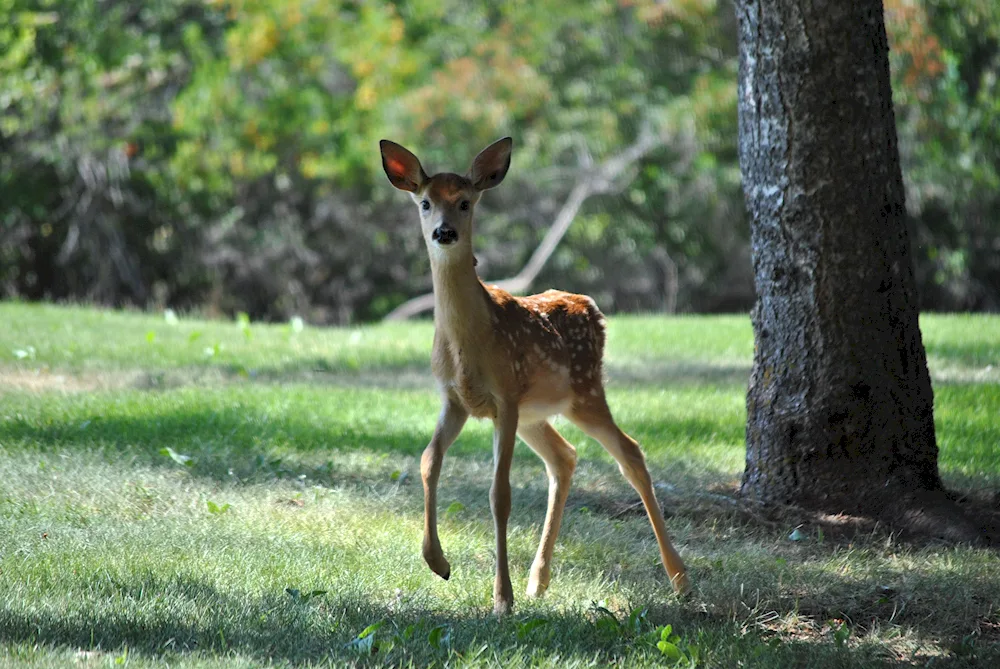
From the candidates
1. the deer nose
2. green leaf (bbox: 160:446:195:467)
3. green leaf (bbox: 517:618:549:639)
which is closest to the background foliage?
green leaf (bbox: 160:446:195:467)

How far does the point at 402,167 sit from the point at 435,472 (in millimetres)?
1294

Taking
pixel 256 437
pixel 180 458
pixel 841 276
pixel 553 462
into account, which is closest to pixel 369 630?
pixel 553 462

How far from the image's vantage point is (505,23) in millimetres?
20875

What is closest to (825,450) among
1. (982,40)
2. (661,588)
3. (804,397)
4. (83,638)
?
(804,397)

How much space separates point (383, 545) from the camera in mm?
6051

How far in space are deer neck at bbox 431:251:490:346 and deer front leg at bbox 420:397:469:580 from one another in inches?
11.1

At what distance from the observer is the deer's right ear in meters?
5.63

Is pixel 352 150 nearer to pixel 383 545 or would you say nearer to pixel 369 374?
pixel 369 374

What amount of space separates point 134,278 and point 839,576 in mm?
16029

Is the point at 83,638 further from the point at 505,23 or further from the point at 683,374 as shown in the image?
the point at 505,23

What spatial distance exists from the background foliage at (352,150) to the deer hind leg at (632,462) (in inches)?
522

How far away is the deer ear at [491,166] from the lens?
5.72 m

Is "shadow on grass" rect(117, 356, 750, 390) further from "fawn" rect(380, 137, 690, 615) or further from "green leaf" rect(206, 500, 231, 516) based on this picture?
"fawn" rect(380, 137, 690, 615)

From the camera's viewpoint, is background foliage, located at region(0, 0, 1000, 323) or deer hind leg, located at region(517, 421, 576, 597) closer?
deer hind leg, located at region(517, 421, 576, 597)
